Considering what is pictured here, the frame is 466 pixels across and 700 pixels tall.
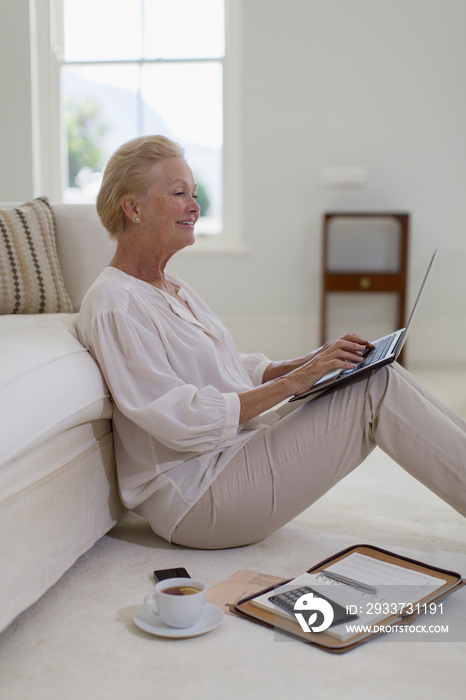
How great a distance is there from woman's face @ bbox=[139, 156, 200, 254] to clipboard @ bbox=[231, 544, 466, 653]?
869 mm

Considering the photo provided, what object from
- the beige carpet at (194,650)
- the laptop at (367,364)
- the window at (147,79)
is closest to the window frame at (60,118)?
the window at (147,79)

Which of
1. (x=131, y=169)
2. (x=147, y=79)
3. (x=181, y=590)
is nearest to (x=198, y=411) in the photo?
(x=181, y=590)

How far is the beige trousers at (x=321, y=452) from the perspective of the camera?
5.74 feet

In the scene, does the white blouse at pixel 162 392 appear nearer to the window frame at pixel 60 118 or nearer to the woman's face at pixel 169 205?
the woman's face at pixel 169 205

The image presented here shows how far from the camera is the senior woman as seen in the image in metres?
1.72

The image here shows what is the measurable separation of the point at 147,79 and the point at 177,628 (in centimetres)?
478

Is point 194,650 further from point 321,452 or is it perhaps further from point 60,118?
point 60,118

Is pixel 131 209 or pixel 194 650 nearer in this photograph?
pixel 194 650

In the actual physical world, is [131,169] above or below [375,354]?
above

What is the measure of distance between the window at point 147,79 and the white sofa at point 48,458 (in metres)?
3.70

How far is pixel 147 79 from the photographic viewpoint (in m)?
5.53

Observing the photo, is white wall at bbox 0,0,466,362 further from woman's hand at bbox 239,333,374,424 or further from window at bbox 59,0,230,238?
woman's hand at bbox 239,333,374,424

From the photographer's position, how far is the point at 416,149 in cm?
520

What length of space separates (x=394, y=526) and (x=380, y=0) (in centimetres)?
409
